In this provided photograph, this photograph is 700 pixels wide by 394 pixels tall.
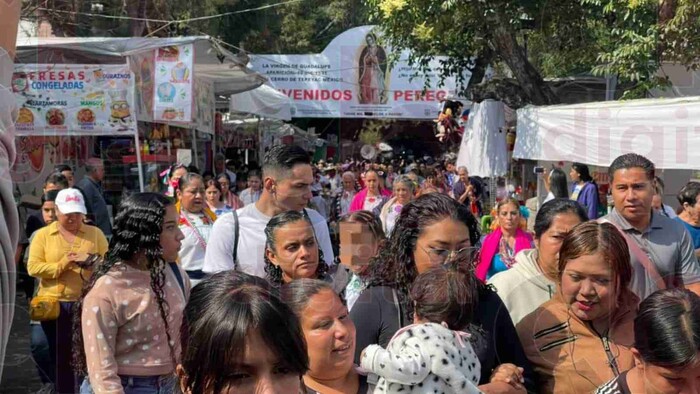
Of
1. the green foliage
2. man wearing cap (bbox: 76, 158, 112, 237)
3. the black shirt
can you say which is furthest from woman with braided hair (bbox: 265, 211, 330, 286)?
the green foliage

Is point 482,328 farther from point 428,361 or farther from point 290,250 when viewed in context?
point 290,250

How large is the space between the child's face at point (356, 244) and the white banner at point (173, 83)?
412 cm

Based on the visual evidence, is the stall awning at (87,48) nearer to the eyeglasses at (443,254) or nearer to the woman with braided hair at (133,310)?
the woman with braided hair at (133,310)

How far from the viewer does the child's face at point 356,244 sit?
4.54 meters

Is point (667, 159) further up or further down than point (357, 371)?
further up

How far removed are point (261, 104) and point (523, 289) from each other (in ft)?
42.4

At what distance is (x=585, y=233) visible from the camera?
2.88 metres

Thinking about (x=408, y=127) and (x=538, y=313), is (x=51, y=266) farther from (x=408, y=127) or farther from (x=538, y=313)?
(x=408, y=127)

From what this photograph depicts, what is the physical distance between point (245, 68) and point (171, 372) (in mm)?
9019

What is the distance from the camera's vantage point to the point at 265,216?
4.18 m

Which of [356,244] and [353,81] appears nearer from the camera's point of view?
[356,244]

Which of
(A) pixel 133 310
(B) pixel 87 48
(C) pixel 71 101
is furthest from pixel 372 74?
(A) pixel 133 310

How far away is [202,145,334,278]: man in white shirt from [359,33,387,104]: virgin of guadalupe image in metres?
16.6

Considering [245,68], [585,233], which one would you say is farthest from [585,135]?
[585,233]
